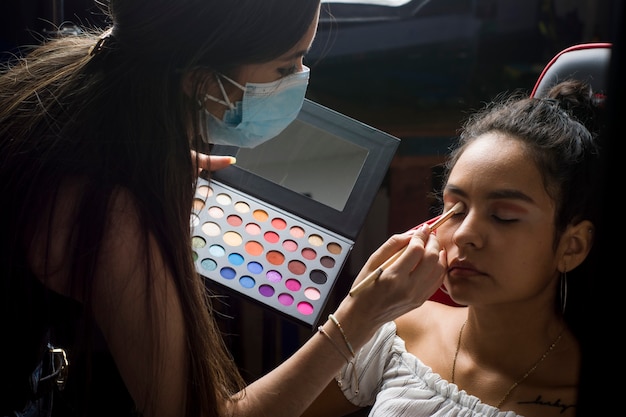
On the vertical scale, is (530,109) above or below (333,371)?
→ above

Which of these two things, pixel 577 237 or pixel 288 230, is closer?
pixel 577 237

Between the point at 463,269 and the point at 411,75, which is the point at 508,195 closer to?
the point at 463,269

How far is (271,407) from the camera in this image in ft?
3.11

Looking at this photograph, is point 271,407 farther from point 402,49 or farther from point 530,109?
point 402,49

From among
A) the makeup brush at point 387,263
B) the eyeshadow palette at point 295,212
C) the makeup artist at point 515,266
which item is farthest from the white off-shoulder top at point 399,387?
the makeup brush at point 387,263

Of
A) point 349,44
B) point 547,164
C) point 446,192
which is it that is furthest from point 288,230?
point 349,44

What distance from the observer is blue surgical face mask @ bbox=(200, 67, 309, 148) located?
40.1 inches

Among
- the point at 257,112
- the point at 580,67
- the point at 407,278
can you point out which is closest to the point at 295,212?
the point at 257,112

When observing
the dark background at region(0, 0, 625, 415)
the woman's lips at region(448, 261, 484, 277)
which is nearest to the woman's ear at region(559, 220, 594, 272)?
the woman's lips at region(448, 261, 484, 277)

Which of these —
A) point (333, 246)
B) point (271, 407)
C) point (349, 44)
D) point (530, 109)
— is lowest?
point (271, 407)

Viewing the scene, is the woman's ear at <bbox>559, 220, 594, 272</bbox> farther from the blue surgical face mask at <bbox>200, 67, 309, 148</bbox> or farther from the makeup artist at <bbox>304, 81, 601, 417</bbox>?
the blue surgical face mask at <bbox>200, 67, 309, 148</bbox>

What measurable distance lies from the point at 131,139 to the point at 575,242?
591mm

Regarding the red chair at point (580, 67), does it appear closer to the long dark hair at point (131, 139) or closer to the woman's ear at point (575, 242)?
the woman's ear at point (575, 242)

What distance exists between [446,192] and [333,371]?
301mm
